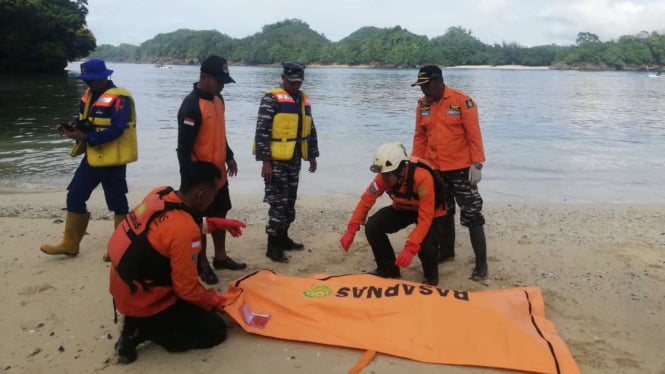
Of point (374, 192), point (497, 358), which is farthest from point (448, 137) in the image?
point (497, 358)

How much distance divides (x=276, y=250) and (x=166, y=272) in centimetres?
206

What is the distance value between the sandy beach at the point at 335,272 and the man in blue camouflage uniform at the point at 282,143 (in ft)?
1.41

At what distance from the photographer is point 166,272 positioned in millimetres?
3342

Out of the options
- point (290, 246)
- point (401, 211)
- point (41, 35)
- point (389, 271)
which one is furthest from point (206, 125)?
point (41, 35)

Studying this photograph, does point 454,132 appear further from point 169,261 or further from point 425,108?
point 169,261

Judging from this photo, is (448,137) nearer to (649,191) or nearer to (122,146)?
(122,146)

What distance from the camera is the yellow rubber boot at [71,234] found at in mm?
5086

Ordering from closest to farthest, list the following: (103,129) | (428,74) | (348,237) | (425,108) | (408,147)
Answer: (348,237), (428,74), (103,129), (425,108), (408,147)

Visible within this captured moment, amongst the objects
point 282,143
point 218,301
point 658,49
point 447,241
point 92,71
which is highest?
point 658,49

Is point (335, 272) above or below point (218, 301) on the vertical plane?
below

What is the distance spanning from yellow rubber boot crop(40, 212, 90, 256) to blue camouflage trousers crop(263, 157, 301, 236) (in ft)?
5.73

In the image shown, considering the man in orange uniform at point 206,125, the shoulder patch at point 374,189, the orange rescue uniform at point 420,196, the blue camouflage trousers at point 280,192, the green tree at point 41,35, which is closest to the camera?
the orange rescue uniform at point 420,196

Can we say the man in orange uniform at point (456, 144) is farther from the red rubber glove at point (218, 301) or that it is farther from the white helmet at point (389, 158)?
the red rubber glove at point (218, 301)

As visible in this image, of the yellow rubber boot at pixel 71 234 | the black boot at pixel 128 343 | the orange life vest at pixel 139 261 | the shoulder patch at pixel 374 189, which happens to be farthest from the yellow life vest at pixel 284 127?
the black boot at pixel 128 343
